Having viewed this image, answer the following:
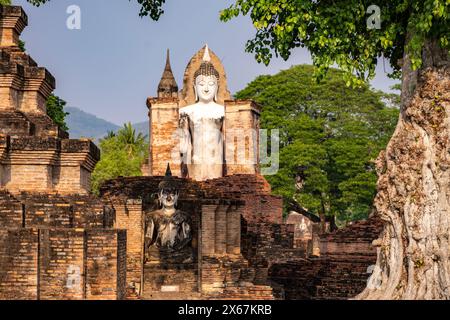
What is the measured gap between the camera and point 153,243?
61.8 feet

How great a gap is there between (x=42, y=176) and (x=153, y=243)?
463 cm

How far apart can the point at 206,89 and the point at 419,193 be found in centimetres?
1870

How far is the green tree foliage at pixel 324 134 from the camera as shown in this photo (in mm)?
42562

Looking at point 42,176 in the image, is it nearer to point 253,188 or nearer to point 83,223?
point 83,223

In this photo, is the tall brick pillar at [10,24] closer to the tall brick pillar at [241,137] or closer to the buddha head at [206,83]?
the tall brick pillar at [241,137]

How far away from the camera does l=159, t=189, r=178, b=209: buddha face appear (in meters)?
18.8

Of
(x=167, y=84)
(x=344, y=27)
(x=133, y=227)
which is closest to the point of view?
(x=344, y=27)

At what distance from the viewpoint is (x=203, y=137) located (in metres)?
30.2

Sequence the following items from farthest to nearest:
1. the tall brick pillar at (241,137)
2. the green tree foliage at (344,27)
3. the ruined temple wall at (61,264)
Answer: the tall brick pillar at (241,137)
the ruined temple wall at (61,264)
the green tree foliage at (344,27)

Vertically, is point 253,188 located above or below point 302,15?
below

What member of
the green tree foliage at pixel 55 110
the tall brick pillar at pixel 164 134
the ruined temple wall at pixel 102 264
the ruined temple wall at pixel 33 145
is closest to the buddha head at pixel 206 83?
the tall brick pillar at pixel 164 134

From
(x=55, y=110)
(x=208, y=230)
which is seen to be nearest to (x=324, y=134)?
(x=55, y=110)

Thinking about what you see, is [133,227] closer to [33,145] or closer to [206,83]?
[33,145]
